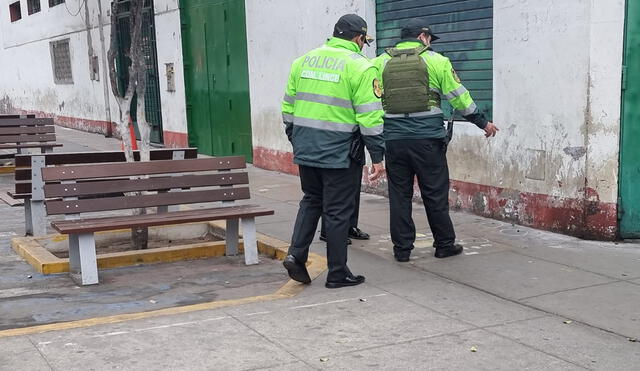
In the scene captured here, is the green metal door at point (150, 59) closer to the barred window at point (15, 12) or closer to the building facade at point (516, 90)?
the building facade at point (516, 90)

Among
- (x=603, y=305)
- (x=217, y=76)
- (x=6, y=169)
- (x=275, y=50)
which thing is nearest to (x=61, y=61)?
(x=6, y=169)

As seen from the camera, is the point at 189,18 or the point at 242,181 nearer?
the point at 242,181

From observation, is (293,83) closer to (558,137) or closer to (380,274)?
(380,274)

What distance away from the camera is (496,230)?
Answer: 774 cm

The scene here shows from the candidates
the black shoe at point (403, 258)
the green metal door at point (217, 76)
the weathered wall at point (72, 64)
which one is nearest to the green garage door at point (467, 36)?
the black shoe at point (403, 258)

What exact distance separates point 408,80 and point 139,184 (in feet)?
7.64

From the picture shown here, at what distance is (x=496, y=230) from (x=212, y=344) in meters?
3.88

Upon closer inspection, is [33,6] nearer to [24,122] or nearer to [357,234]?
[24,122]

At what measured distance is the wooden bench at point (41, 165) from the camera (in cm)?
762

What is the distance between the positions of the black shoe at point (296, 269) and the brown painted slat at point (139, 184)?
1.40 meters

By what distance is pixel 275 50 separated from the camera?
1200 centimetres

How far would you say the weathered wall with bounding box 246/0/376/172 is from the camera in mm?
10977

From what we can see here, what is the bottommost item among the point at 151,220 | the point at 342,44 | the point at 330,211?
the point at 151,220

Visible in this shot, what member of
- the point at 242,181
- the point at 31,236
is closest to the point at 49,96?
the point at 31,236
